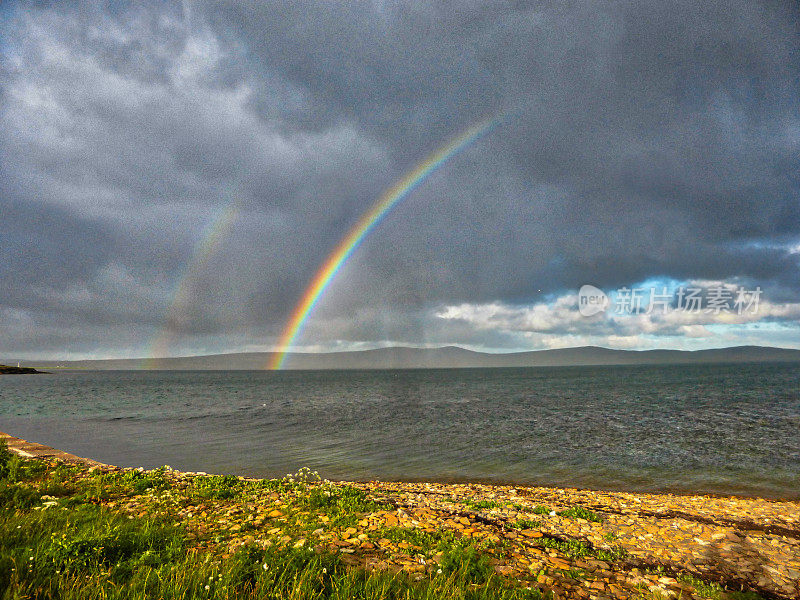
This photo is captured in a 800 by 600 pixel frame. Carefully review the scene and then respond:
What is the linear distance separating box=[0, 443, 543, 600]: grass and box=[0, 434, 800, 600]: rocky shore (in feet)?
0.65

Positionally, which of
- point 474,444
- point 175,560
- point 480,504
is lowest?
point 474,444

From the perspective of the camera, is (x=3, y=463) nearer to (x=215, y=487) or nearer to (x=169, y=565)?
(x=215, y=487)

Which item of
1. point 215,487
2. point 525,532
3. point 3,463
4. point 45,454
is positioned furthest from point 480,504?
point 45,454

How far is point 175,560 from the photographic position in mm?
7266


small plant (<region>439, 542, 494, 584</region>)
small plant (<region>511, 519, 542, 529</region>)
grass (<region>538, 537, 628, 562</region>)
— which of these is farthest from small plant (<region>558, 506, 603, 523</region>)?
small plant (<region>439, 542, 494, 584</region>)

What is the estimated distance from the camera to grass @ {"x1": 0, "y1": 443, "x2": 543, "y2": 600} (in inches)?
206

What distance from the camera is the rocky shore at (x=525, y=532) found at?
852 cm

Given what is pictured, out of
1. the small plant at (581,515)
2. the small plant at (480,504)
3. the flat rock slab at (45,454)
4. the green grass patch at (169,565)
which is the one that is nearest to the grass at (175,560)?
the green grass patch at (169,565)

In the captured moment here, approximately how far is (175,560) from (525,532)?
28.4ft

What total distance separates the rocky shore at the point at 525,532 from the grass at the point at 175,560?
0.65ft

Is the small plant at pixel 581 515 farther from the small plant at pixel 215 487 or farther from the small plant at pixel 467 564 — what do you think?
the small plant at pixel 215 487

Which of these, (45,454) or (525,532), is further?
(45,454)

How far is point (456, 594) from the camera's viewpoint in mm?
5656

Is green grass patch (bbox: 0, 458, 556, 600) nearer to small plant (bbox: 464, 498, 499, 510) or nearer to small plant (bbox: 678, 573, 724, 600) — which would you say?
small plant (bbox: 678, 573, 724, 600)
